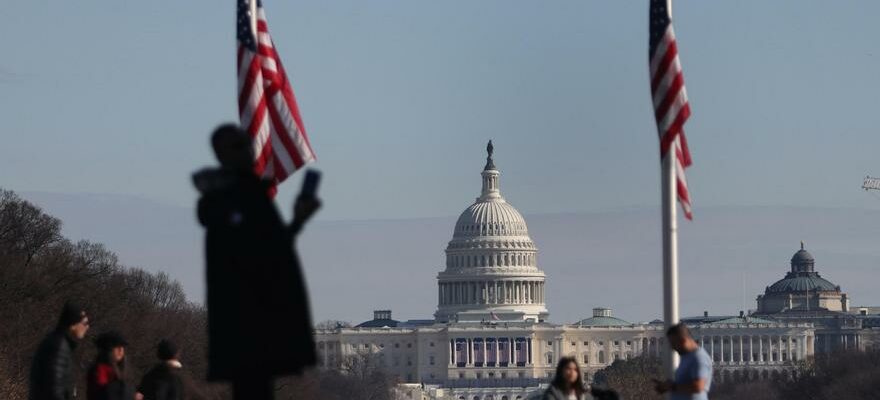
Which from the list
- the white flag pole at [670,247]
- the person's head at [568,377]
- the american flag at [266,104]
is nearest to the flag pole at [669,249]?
the white flag pole at [670,247]

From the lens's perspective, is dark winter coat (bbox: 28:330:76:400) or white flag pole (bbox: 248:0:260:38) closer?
dark winter coat (bbox: 28:330:76:400)

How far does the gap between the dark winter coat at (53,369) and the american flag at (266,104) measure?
869 cm

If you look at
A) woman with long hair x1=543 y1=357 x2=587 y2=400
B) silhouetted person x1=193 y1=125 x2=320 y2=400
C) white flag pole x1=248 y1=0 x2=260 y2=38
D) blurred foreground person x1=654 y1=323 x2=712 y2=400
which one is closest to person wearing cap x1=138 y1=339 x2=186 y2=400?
woman with long hair x1=543 y1=357 x2=587 y2=400

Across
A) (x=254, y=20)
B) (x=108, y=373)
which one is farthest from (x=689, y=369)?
(x=254, y=20)

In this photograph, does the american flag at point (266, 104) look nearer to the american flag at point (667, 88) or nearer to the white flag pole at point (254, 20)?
the white flag pole at point (254, 20)

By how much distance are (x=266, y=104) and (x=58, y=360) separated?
1023 cm

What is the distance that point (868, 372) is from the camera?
147125 millimetres

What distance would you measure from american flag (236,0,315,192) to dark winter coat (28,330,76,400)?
8.69 m

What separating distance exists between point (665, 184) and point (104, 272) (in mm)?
91355

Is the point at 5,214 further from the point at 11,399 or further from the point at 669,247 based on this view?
the point at 669,247

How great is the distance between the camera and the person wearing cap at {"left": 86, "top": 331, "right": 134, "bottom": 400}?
23953 millimetres

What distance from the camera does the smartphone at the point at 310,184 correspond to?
15.9 meters

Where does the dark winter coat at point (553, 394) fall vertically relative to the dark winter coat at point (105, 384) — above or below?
below

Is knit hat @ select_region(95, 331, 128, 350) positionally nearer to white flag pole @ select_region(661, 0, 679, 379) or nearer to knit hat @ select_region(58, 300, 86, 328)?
knit hat @ select_region(58, 300, 86, 328)
